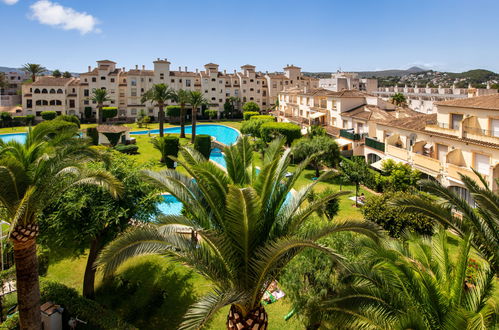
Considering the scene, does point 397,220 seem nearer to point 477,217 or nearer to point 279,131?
point 477,217

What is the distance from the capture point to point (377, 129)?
120ft

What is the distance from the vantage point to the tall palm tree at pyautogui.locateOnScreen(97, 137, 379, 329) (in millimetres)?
7309

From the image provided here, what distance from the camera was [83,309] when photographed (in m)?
12.9

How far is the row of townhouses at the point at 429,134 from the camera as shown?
78.1 feet

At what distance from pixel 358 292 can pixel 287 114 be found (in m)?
59.7

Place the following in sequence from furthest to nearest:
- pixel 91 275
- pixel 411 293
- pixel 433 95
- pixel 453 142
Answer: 1. pixel 433 95
2. pixel 453 142
3. pixel 91 275
4. pixel 411 293

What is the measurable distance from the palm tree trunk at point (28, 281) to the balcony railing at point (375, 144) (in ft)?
99.6

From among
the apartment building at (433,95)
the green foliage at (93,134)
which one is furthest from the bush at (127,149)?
the apartment building at (433,95)

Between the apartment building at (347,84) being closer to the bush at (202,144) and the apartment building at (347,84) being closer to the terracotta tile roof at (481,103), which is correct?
the bush at (202,144)

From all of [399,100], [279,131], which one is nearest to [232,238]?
[279,131]

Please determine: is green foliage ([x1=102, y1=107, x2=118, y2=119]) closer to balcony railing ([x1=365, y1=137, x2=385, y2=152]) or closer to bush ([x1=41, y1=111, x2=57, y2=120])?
bush ([x1=41, y1=111, x2=57, y2=120])

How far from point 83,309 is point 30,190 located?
5.68 metres

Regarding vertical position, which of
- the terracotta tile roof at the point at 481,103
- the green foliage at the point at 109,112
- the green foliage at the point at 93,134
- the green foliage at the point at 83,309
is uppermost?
the green foliage at the point at 109,112

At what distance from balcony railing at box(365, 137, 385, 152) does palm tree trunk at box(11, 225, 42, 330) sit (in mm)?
30356
